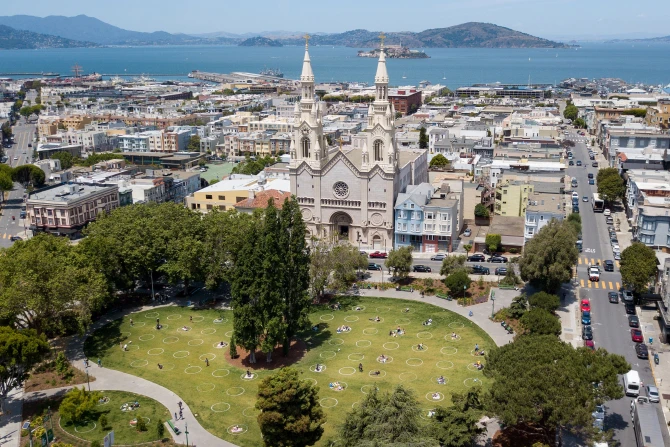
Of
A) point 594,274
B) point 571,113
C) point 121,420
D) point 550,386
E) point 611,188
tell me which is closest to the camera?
point 550,386

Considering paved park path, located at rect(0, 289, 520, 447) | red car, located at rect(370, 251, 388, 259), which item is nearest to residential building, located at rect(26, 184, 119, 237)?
paved park path, located at rect(0, 289, 520, 447)

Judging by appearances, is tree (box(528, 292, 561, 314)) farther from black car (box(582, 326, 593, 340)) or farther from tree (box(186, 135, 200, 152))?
tree (box(186, 135, 200, 152))

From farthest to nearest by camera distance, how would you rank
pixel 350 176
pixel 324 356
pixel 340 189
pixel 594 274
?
pixel 340 189
pixel 350 176
pixel 594 274
pixel 324 356

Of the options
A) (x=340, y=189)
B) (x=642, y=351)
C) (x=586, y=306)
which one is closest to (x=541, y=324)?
(x=642, y=351)

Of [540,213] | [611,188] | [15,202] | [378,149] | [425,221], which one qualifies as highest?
[378,149]

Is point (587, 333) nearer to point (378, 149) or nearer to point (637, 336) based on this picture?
point (637, 336)

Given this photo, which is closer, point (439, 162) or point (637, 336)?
point (637, 336)

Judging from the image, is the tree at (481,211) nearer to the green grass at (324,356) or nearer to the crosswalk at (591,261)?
the crosswalk at (591,261)
